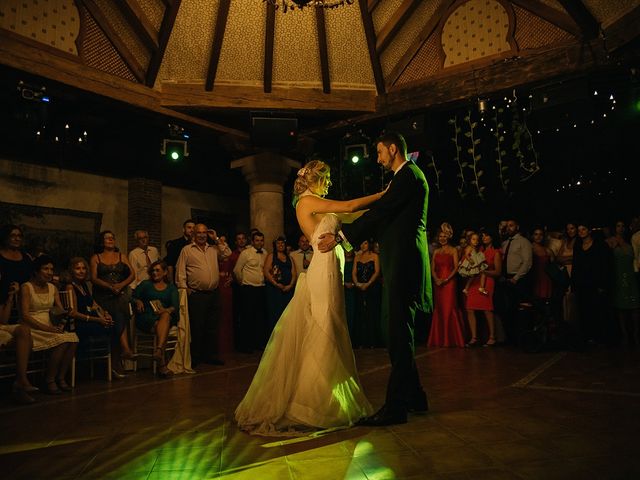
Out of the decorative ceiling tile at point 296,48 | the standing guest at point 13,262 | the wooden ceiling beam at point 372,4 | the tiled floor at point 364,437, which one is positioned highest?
the wooden ceiling beam at point 372,4

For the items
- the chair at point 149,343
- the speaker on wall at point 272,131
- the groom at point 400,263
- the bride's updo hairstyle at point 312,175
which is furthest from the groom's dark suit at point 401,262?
the speaker on wall at point 272,131

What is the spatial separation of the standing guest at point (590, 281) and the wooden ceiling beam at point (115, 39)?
22.6 ft

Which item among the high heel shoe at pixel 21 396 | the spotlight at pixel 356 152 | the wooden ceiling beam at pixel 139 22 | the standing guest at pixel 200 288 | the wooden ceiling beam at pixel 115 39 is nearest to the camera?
the high heel shoe at pixel 21 396

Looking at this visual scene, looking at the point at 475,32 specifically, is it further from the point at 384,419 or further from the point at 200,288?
the point at 384,419

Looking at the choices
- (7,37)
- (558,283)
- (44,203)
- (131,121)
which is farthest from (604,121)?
(44,203)

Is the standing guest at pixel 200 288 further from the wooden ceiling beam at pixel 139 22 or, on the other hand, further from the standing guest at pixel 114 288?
the wooden ceiling beam at pixel 139 22

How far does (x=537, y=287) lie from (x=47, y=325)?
6367 millimetres

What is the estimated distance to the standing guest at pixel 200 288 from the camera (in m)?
6.27

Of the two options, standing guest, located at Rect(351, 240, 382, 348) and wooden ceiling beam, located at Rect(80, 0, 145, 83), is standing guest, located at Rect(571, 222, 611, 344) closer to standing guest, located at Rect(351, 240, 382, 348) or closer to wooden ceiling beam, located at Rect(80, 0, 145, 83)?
standing guest, located at Rect(351, 240, 382, 348)

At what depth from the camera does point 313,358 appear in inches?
126

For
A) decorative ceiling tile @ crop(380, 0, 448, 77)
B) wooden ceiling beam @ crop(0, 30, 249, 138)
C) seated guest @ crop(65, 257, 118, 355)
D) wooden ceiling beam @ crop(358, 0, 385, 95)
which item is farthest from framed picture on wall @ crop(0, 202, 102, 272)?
decorative ceiling tile @ crop(380, 0, 448, 77)

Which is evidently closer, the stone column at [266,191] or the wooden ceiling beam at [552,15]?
the wooden ceiling beam at [552,15]

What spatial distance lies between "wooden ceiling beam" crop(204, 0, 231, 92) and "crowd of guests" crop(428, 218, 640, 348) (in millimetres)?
4380

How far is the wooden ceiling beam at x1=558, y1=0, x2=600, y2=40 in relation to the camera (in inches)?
259
